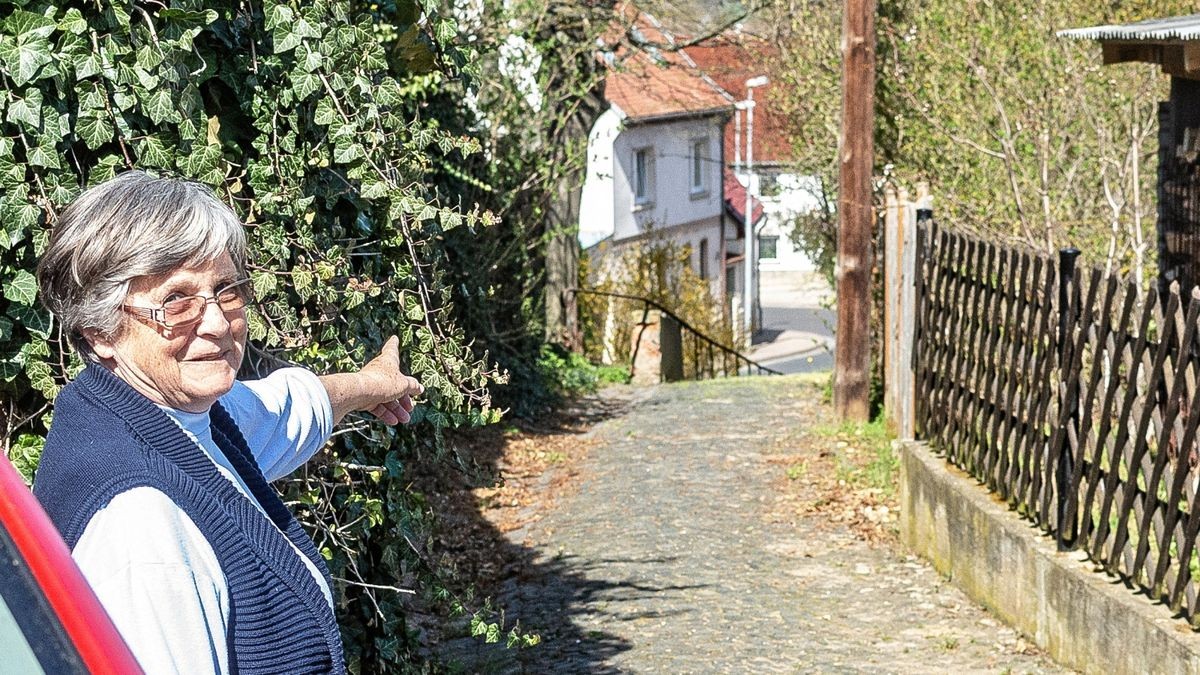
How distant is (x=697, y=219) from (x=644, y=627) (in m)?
34.3

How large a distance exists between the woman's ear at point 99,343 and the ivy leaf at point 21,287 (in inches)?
45.3

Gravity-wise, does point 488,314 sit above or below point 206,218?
below

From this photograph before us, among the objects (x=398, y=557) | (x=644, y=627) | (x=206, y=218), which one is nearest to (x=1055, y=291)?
(x=644, y=627)

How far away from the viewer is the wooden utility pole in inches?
452

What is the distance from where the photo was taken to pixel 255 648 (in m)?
2.02

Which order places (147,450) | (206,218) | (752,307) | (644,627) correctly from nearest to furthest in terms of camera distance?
(147,450)
(206,218)
(644,627)
(752,307)

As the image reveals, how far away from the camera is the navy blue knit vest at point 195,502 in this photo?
196 cm

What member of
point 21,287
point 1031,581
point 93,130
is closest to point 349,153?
point 93,130

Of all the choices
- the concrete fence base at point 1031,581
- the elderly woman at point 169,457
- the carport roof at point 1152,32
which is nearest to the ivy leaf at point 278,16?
the elderly woman at point 169,457

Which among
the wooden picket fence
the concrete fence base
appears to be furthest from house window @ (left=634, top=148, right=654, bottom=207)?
the concrete fence base

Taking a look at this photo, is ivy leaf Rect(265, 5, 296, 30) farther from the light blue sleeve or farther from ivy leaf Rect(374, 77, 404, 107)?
the light blue sleeve

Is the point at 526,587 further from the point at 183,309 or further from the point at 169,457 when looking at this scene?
the point at 169,457

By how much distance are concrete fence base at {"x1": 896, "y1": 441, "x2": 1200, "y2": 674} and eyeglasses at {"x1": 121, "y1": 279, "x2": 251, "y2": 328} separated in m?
3.68

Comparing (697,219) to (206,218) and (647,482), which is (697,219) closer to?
(647,482)
